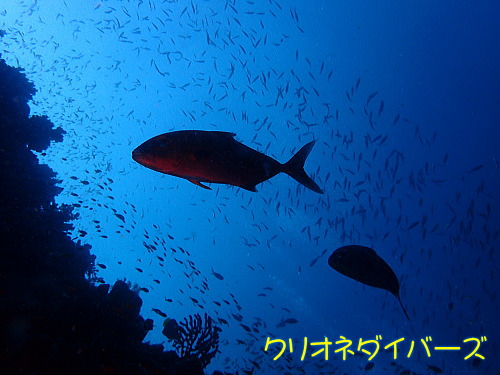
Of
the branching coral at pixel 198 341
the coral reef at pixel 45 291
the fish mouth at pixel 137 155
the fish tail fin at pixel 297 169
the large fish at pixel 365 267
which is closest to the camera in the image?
the fish mouth at pixel 137 155

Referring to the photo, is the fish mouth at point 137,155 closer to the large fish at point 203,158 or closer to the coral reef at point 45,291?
the large fish at point 203,158

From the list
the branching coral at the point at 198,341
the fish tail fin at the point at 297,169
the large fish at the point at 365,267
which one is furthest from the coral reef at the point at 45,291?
the fish tail fin at the point at 297,169

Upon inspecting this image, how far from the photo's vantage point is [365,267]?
3.87 m

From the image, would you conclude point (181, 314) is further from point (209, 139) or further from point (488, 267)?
point (209, 139)

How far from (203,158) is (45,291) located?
18.8 feet

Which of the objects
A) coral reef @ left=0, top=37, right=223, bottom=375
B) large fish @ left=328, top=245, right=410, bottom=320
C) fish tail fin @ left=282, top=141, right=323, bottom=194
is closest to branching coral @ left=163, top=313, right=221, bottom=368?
coral reef @ left=0, top=37, right=223, bottom=375

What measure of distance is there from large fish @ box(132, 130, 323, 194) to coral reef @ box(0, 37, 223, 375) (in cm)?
299

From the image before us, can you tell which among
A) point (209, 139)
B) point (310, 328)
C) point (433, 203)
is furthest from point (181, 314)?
point (209, 139)

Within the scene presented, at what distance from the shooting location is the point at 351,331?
73188 mm

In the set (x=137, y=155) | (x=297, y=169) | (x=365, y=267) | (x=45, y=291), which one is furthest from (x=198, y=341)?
(x=137, y=155)

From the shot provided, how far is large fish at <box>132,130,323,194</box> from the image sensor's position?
2.23 meters

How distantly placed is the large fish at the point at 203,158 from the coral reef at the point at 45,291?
9.82ft

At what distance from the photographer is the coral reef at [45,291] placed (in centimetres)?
368

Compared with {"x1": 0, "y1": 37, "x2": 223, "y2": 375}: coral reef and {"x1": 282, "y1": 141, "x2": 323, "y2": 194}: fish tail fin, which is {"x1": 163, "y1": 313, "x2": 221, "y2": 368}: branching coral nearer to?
{"x1": 0, "y1": 37, "x2": 223, "y2": 375}: coral reef
